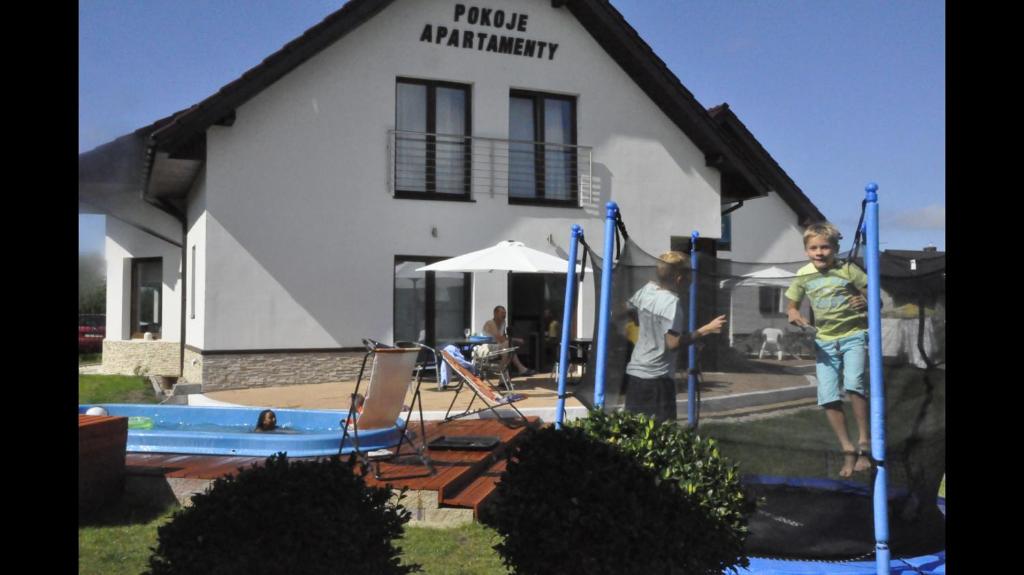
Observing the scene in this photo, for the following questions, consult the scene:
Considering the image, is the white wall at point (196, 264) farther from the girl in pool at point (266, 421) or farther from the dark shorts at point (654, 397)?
the dark shorts at point (654, 397)

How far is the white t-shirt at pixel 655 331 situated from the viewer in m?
5.19

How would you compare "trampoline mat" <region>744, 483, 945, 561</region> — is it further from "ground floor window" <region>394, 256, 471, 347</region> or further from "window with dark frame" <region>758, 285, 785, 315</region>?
"ground floor window" <region>394, 256, 471, 347</region>

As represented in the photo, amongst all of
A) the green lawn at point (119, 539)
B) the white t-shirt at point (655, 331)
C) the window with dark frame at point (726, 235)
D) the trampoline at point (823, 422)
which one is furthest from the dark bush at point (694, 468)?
the window with dark frame at point (726, 235)

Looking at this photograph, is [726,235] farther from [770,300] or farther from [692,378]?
[692,378]

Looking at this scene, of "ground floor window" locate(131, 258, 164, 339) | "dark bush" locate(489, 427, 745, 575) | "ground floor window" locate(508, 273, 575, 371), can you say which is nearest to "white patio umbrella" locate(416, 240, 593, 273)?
"ground floor window" locate(508, 273, 575, 371)

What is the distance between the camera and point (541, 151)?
14758 mm

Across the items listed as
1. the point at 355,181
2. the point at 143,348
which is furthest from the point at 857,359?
the point at 143,348
